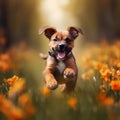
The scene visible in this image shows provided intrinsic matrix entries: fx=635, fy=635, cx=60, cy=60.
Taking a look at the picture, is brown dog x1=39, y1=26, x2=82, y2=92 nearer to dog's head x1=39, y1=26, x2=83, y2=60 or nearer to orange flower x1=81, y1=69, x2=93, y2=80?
dog's head x1=39, y1=26, x2=83, y2=60

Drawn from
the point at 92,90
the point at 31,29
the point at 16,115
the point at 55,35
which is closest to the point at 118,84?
the point at 92,90

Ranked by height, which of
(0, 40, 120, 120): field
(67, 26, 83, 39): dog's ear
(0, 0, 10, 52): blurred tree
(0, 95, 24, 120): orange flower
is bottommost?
(0, 95, 24, 120): orange flower

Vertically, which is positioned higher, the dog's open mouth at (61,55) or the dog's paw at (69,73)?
the dog's open mouth at (61,55)

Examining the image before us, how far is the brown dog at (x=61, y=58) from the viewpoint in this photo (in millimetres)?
3248

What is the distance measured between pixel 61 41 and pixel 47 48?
130 cm

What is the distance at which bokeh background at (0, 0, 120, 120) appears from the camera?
262 cm

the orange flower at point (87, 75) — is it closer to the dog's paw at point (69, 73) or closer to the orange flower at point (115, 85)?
the dog's paw at point (69, 73)

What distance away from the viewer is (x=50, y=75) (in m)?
3.24

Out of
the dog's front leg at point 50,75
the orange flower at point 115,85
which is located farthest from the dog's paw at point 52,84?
the orange flower at point 115,85

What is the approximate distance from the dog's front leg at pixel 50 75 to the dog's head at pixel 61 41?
0.17 feet

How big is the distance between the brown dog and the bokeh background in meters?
0.08

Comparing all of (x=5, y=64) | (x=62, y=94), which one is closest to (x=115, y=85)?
(x=62, y=94)

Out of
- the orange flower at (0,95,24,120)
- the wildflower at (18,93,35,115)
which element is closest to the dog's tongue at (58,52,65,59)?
the wildflower at (18,93,35,115)

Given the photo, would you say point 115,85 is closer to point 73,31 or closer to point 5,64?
point 73,31
